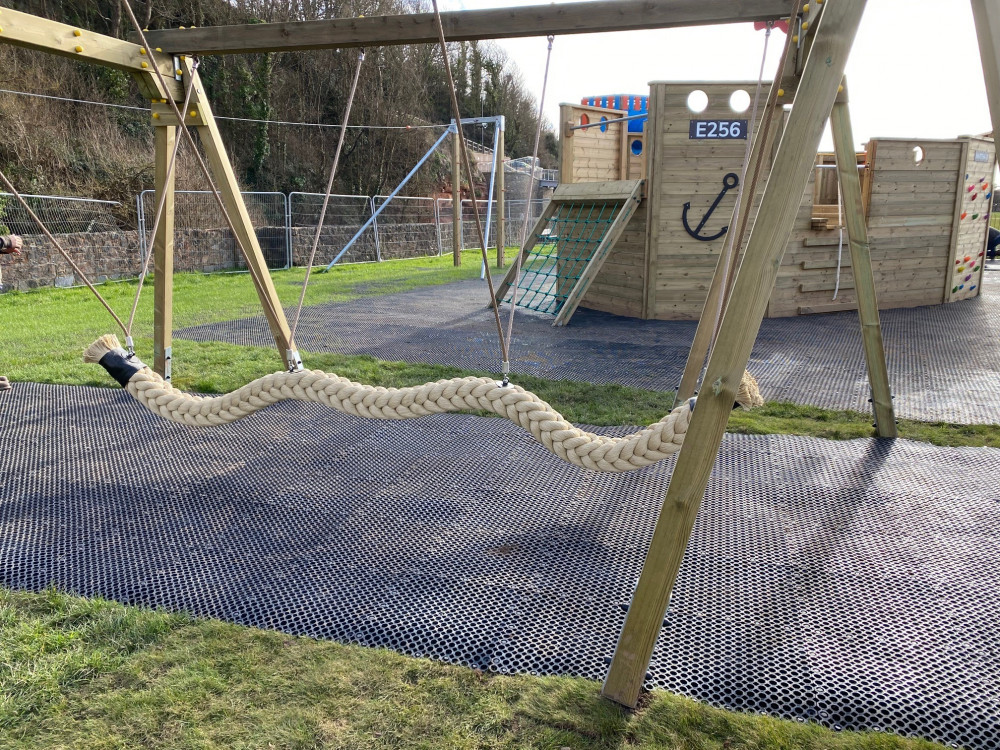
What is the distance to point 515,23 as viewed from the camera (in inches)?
111

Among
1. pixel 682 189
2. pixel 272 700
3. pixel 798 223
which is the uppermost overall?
pixel 682 189

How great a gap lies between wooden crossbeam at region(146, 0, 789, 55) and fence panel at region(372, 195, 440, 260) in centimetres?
1267

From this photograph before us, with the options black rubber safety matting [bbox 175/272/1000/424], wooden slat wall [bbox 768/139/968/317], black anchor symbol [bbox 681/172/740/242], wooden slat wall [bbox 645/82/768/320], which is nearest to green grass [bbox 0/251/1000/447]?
black rubber safety matting [bbox 175/272/1000/424]

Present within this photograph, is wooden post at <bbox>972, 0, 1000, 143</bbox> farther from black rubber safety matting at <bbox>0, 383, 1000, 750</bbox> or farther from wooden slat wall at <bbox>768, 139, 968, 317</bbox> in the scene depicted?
wooden slat wall at <bbox>768, 139, 968, 317</bbox>

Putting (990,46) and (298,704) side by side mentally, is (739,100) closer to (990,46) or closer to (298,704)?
(990,46)

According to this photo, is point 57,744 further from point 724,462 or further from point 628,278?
point 628,278

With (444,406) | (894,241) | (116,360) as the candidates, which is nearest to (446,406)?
(444,406)

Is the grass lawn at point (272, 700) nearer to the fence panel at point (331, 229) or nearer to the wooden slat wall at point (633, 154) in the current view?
the wooden slat wall at point (633, 154)

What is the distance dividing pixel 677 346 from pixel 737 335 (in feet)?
13.9

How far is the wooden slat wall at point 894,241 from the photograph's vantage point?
23.2ft

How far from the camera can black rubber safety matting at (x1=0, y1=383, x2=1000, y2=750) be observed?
1.70 m

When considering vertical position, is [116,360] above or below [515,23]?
below

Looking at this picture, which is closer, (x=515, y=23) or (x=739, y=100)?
(x=515, y=23)

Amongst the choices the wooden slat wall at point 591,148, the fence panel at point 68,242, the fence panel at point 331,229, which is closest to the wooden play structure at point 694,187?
the wooden slat wall at point 591,148
